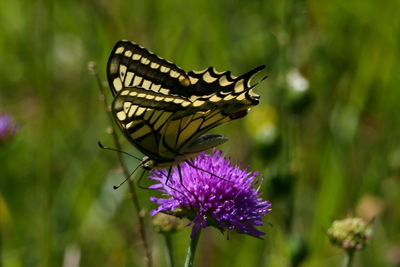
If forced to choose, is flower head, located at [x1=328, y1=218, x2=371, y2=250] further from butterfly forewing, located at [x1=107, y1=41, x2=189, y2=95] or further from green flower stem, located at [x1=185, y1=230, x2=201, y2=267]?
butterfly forewing, located at [x1=107, y1=41, x2=189, y2=95]

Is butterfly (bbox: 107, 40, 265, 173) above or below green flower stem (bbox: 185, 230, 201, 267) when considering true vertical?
above

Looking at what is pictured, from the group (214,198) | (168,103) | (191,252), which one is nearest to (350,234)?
(214,198)

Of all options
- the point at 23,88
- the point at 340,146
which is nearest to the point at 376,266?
the point at 340,146

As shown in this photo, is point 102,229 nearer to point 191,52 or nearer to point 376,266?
point 191,52

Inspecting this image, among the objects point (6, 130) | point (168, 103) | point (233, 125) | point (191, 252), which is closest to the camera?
point (191, 252)

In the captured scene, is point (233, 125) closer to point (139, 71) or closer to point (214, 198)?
point (139, 71)

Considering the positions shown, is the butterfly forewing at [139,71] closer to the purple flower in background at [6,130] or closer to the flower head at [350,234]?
the flower head at [350,234]

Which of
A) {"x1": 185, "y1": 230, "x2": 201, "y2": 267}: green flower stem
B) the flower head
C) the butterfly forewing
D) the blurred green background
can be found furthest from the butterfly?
the blurred green background
